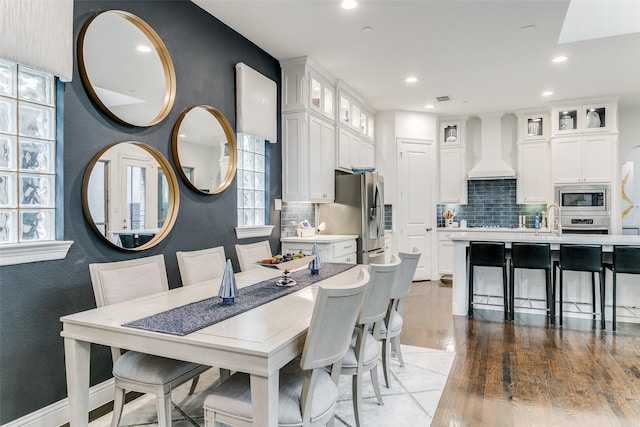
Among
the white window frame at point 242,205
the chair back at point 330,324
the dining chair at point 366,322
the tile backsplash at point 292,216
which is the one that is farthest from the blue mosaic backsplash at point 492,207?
the chair back at point 330,324

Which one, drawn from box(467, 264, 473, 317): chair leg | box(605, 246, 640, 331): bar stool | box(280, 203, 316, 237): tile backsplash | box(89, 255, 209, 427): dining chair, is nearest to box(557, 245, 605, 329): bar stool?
box(605, 246, 640, 331): bar stool

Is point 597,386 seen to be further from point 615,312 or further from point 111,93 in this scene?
point 111,93

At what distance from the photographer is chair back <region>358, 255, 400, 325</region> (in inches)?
78.7

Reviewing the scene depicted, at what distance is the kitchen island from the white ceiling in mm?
2081


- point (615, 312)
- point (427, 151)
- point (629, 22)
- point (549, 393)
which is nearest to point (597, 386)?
point (549, 393)

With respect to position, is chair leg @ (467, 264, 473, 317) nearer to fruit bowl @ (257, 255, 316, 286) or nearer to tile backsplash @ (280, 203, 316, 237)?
tile backsplash @ (280, 203, 316, 237)

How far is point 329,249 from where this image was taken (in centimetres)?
429

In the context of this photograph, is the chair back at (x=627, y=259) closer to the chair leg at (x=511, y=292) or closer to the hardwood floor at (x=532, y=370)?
the hardwood floor at (x=532, y=370)

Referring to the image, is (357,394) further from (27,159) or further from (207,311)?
(27,159)

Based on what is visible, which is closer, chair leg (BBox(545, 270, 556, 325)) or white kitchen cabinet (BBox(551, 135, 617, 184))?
chair leg (BBox(545, 270, 556, 325))

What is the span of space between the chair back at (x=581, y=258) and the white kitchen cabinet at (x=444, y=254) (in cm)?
283

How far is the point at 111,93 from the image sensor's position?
102 inches

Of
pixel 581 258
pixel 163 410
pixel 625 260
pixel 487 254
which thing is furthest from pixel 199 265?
pixel 625 260

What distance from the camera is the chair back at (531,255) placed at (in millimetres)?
4047
